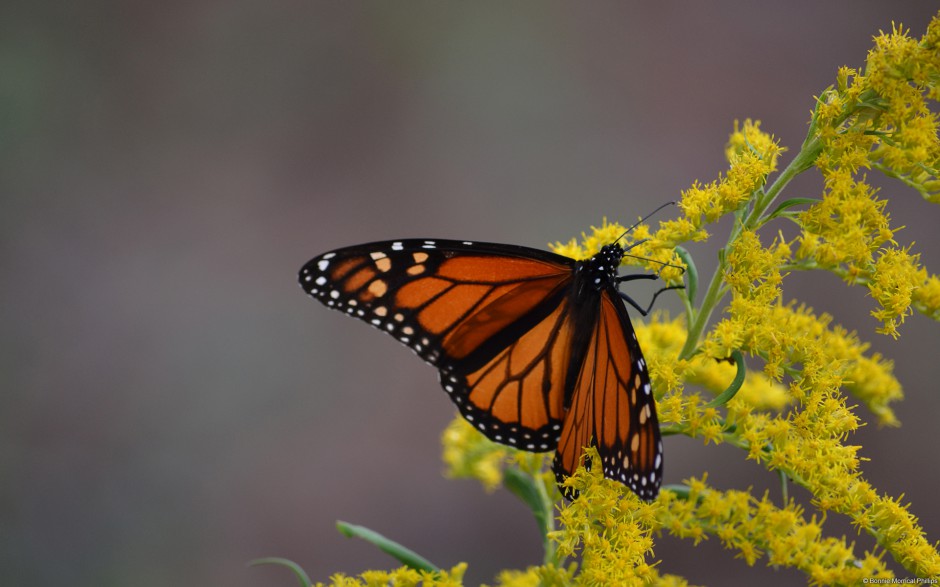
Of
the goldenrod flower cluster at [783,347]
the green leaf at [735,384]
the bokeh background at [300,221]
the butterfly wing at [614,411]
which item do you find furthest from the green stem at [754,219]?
the bokeh background at [300,221]

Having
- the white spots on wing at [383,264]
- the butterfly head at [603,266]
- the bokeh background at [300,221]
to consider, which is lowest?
the white spots on wing at [383,264]

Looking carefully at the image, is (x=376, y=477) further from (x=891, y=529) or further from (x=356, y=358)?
(x=891, y=529)

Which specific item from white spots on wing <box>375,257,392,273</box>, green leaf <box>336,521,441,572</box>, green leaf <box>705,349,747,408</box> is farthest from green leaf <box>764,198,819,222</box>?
green leaf <box>336,521,441,572</box>

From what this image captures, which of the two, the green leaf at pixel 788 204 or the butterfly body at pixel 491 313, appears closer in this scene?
the green leaf at pixel 788 204

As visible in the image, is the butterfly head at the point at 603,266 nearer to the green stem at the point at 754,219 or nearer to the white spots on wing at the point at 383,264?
the green stem at the point at 754,219

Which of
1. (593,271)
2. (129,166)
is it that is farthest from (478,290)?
(129,166)

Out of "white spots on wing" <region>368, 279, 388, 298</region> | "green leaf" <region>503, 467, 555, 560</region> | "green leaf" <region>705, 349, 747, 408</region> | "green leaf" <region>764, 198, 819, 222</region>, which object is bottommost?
"green leaf" <region>503, 467, 555, 560</region>

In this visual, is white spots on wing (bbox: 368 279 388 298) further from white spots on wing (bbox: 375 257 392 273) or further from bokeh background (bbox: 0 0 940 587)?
bokeh background (bbox: 0 0 940 587)

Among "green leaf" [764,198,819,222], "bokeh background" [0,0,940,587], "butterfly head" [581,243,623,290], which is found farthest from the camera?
"bokeh background" [0,0,940,587]
